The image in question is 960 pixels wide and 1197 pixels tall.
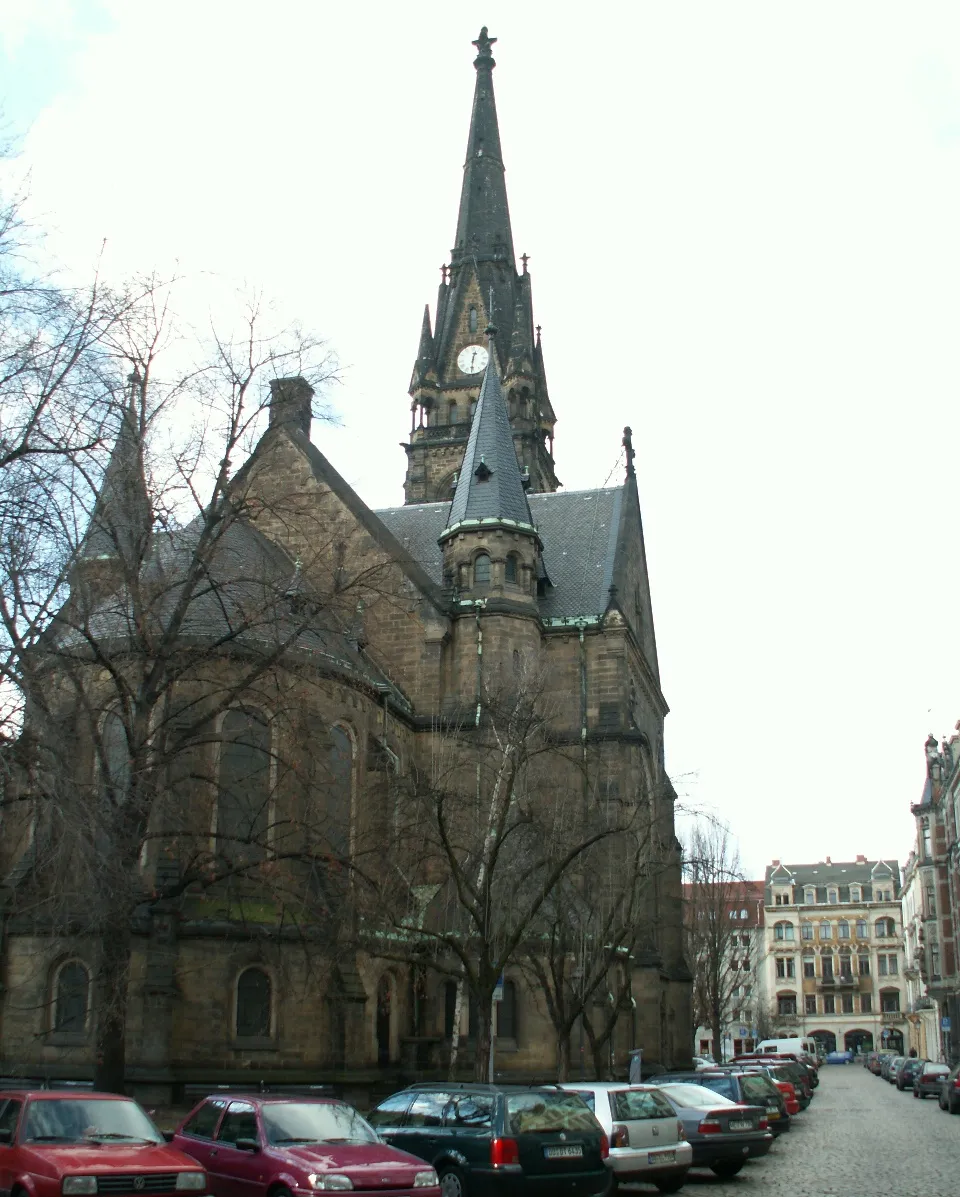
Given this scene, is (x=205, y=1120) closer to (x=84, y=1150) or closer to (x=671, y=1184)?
(x=84, y=1150)

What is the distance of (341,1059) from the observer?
90.7 feet

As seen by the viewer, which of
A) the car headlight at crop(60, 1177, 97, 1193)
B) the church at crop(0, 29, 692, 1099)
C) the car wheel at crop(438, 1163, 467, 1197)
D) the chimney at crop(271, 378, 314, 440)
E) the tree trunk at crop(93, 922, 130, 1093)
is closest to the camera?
the car headlight at crop(60, 1177, 97, 1193)

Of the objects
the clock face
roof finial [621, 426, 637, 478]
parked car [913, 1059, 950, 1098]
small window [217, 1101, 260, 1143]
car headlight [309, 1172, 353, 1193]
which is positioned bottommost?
parked car [913, 1059, 950, 1098]

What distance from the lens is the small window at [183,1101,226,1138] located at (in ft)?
46.5

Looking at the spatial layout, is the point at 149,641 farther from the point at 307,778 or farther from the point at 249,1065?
the point at 249,1065

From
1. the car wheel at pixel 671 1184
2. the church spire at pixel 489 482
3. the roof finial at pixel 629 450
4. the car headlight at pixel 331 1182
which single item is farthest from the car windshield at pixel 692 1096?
the roof finial at pixel 629 450

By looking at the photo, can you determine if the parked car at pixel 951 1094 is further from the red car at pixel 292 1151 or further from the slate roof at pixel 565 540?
the red car at pixel 292 1151

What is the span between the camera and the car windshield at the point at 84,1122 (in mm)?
12328

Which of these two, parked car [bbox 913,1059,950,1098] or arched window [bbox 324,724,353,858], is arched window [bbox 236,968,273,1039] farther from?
parked car [bbox 913,1059,950,1098]

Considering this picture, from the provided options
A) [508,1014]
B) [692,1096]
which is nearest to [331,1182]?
[692,1096]

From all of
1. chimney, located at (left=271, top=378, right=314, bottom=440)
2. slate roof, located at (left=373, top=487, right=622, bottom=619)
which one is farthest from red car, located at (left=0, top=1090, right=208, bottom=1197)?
slate roof, located at (left=373, top=487, right=622, bottom=619)

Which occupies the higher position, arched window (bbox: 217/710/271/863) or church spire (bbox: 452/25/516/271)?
church spire (bbox: 452/25/516/271)

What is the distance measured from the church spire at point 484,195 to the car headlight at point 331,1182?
188 feet

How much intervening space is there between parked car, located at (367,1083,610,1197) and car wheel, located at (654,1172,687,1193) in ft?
9.21
